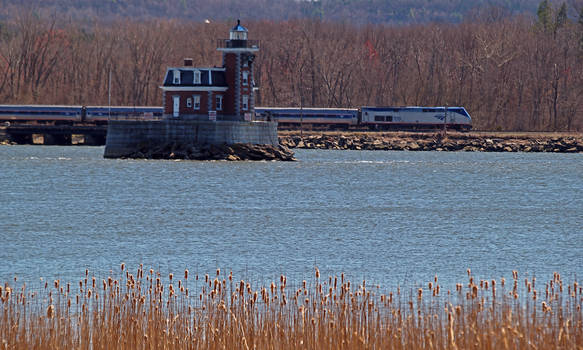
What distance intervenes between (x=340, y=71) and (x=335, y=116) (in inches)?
760

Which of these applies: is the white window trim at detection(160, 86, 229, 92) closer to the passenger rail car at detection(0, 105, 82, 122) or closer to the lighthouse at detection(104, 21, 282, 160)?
the lighthouse at detection(104, 21, 282, 160)

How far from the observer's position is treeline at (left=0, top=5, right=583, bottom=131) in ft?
440

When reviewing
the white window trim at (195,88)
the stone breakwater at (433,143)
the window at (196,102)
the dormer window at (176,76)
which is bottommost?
the stone breakwater at (433,143)

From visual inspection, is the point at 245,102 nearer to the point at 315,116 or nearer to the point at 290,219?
the point at 315,116

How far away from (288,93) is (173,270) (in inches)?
4520

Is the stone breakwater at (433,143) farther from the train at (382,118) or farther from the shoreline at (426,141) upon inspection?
the train at (382,118)

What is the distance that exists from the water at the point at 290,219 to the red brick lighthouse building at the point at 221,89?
4.36m

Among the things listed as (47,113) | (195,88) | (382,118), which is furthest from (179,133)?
(382,118)

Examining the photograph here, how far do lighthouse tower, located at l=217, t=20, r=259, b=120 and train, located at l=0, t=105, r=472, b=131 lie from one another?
32186 millimetres

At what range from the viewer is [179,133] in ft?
262

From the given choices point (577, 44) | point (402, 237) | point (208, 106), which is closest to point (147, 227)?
point (402, 237)

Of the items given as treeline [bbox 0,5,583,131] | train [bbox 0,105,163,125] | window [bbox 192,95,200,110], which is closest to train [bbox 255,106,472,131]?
treeline [bbox 0,5,583,131]

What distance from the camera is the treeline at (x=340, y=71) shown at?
13425 centimetres

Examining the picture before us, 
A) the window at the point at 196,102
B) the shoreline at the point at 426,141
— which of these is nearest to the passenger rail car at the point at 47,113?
the shoreline at the point at 426,141
